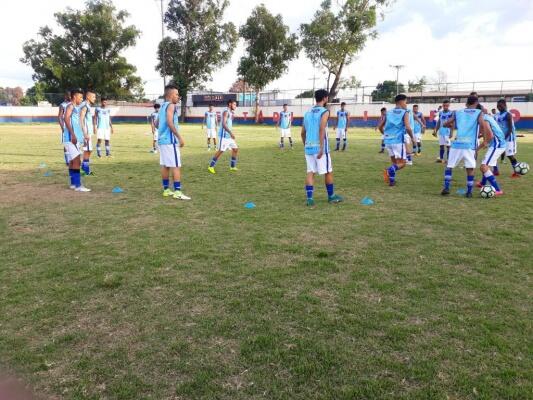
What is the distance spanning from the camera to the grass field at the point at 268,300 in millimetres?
2961

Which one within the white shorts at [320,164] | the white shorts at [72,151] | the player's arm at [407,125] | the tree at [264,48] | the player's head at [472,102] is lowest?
the white shorts at [320,164]

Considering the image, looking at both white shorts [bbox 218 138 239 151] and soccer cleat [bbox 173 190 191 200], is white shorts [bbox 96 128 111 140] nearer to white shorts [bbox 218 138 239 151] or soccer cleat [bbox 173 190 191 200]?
white shorts [bbox 218 138 239 151]

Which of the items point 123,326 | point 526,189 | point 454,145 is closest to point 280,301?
point 123,326

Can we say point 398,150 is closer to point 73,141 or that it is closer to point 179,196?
point 179,196

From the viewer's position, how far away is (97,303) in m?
4.06

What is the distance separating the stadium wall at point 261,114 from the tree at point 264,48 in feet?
7.68

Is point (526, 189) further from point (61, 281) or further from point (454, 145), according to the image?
point (61, 281)

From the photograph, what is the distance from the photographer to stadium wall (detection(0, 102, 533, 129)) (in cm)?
3701

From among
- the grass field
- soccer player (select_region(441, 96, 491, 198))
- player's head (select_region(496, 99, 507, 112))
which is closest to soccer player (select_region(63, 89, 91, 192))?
the grass field

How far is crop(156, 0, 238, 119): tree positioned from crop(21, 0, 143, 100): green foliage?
6.87 meters

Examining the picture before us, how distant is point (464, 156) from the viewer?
8.77m

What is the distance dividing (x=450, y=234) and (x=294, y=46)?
5275 centimetres

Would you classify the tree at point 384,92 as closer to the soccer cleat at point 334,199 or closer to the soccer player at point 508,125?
the soccer player at point 508,125

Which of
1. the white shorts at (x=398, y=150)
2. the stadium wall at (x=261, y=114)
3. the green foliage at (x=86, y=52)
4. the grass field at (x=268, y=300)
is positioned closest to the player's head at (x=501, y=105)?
the white shorts at (x=398, y=150)
